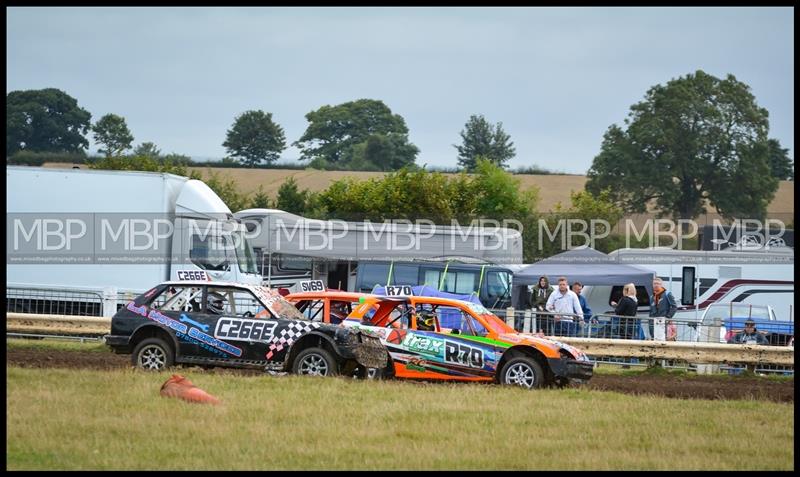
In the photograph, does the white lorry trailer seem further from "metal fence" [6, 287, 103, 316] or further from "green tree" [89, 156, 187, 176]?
"green tree" [89, 156, 187, 176]

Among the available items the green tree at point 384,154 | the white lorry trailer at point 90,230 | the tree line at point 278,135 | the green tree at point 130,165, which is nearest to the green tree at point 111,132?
the tree line at point 278,135

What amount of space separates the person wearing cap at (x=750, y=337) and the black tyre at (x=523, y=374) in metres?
7.14

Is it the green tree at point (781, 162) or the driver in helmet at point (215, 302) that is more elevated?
the green tree at point (781, 162)

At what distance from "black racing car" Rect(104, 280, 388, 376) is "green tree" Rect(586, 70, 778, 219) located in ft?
212

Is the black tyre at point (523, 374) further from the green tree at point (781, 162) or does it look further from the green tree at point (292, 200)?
the green tree at point (781, 162)

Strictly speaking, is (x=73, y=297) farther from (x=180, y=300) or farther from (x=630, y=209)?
(x=630, y=209)

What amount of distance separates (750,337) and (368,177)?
191 feet

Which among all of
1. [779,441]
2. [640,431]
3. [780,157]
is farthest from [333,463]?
[780,157]

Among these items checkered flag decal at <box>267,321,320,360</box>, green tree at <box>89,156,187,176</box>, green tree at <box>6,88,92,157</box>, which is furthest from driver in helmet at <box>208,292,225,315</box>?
green tree at <box>6,88,92,157</box>

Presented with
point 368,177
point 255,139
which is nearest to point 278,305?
point 368,177

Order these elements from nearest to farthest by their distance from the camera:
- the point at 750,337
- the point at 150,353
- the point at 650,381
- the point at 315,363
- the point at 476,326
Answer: the point at 315,363 < the point at 150,353 < the point at 476,326 < the point at 650,381 < the point at 750,337

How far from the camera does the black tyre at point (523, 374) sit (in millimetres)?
16359

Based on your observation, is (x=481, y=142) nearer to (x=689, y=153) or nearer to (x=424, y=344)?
(x=689, y=153)

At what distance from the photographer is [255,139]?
11331 cm
